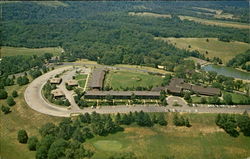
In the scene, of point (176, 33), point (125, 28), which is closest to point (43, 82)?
point (125, 28)

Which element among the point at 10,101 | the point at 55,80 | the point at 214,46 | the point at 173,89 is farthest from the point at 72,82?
the point at 214,46

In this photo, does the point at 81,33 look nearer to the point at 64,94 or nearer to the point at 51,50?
the point at 51,50

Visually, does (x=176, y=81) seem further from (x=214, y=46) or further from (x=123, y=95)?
(x=214, y=46)

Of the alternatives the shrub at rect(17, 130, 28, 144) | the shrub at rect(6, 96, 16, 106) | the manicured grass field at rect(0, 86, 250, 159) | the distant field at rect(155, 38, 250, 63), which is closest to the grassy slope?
the manicured grass field at rect(0, 86, 250, 159)

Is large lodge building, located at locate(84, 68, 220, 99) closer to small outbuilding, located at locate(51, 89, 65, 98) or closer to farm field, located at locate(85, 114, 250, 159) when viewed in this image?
small outbuilding, located at locate(51, 89, 65, 98)

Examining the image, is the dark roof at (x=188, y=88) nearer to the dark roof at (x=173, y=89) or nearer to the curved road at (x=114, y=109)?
the dark roof at (x=173, y=89)

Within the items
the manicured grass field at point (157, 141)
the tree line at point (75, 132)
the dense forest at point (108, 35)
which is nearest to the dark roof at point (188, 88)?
the manicured grass field at point (157, 141)
